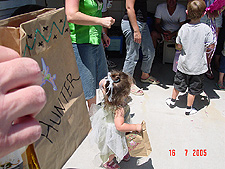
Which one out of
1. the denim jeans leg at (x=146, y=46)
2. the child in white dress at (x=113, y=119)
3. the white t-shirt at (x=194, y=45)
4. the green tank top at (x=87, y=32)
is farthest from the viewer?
the denim jeans leg at (x=146, y=46)

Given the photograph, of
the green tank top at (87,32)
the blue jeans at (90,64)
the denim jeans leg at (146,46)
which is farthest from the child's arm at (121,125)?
the denim jeans leg at (146,46)

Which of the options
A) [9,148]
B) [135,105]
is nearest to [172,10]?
[135,105]

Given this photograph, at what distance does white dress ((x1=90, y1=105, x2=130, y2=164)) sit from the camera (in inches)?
68.5

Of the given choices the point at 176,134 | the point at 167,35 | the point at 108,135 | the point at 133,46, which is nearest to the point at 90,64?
the point at 108,135

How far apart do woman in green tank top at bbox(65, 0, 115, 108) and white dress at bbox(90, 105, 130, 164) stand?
1.02 ft

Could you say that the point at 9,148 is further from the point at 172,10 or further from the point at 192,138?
the point at 172,10

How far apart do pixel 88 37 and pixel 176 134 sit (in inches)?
56.6

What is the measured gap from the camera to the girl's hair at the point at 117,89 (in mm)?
1652

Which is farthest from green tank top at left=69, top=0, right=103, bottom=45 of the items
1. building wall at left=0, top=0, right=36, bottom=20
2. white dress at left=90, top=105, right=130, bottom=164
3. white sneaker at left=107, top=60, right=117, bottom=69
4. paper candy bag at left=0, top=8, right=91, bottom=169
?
white sneaker at left=107, top=60, right=117, bottom=69

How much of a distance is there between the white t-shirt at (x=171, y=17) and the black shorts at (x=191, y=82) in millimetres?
1533

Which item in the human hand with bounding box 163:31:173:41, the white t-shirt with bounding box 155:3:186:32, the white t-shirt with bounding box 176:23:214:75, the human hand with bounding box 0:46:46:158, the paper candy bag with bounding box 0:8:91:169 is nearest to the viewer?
the human hand with bounding box 0:46:46:158

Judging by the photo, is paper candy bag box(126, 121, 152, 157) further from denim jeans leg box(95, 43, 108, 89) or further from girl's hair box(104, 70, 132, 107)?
denim jeans leg box(95, 43, 108, 89)

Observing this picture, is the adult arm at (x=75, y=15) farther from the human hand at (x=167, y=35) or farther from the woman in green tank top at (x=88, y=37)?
the human hand at (x=167, y=35)

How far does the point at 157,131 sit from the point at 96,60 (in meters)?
1.10
